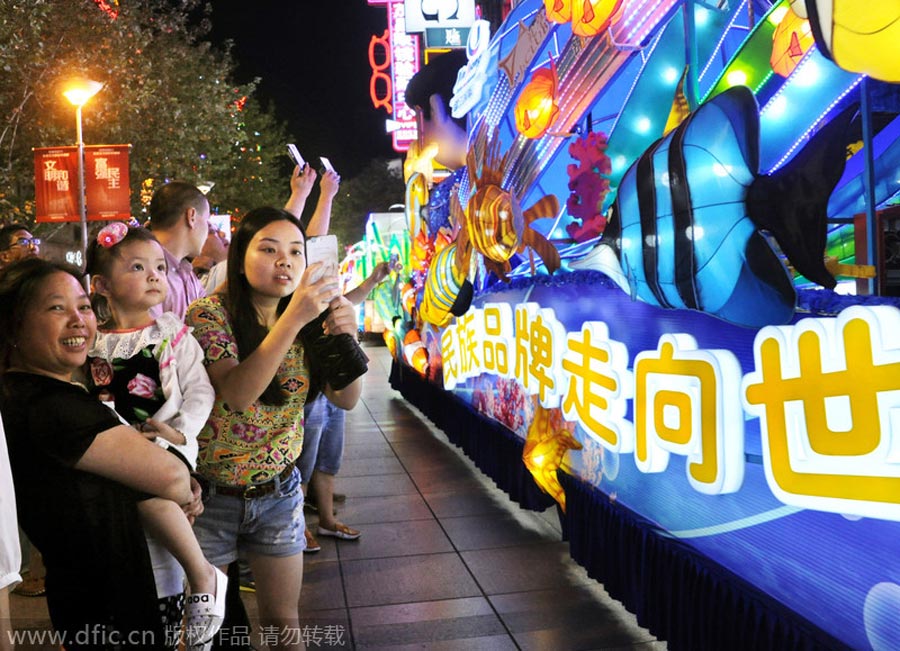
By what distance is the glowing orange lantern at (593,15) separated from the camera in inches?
145

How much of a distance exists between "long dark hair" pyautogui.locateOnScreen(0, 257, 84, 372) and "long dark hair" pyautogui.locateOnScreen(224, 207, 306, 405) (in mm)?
557

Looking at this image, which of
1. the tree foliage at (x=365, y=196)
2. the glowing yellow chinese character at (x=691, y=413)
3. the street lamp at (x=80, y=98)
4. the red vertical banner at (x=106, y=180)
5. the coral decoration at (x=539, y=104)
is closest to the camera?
the glowing yellow chinese character at (x=691, y=413)

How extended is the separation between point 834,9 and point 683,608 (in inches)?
87.3

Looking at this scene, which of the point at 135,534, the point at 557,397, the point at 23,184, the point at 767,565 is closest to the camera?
the point at 135,534

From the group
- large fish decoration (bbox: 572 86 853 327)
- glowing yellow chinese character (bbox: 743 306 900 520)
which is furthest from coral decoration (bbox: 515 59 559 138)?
glowing yellow chinese character (bbox: 743 306 900 520)

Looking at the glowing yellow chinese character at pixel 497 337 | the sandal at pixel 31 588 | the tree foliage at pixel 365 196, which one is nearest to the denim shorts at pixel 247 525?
the sandal at pixel 31 588

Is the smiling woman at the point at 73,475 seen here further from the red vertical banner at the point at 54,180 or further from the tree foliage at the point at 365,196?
the tree foliage at the point at 365,196

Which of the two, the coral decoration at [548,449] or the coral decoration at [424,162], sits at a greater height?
the coral decoration at [424,162]

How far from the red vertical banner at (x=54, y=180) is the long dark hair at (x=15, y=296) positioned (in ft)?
40.7

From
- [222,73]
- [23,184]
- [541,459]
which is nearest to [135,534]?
[541,459]

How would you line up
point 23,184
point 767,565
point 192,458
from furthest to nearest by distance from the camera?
point 23,184, point 767,565, point 192,458

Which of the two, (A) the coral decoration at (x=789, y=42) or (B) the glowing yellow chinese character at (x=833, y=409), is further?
(A) the coral decoration at (x=789, y=42)

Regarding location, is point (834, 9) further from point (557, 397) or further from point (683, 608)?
point (557, 397)

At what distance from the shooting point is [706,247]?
279 cm
